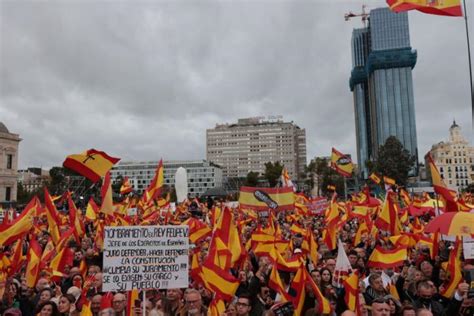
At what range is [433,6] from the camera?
28.1ft

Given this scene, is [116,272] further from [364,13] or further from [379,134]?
[364,13]

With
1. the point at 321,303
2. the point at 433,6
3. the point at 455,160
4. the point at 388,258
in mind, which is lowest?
the point at 321,303

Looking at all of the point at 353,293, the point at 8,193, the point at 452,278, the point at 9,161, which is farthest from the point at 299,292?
the point at 9,161

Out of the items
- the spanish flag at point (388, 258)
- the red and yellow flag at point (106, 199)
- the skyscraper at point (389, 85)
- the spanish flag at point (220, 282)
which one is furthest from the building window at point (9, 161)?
the skyscraper at point (389, 85)

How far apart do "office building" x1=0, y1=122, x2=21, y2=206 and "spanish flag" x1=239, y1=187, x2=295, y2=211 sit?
7011 centimetres

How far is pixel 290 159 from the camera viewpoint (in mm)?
159625

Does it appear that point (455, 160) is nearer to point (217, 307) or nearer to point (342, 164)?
point (342, 164)

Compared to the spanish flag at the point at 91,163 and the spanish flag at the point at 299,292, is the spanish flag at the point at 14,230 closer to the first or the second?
the spanish flag at the point at 91,163

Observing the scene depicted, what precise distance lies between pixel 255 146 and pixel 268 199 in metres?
150

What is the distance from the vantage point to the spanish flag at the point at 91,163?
999 centimetres

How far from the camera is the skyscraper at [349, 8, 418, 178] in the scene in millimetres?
126875

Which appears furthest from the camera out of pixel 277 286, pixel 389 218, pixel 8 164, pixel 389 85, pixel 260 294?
pixel 389 85

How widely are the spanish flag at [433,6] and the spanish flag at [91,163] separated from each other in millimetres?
7190

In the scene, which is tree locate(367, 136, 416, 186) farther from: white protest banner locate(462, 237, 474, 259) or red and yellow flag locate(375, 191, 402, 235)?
white protest banner locate(462, 237, 474, 259)
